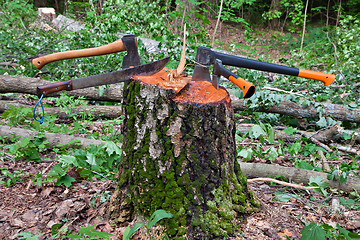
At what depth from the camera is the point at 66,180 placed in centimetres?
247

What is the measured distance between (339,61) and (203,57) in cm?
651

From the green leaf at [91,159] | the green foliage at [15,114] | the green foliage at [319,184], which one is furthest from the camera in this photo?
the green foliage at [15,114]

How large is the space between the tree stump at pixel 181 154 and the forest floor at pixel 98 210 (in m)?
0.27

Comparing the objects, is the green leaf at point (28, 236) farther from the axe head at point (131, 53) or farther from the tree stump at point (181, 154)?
the axe head at point (131, 53)

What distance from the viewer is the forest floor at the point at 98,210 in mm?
1961

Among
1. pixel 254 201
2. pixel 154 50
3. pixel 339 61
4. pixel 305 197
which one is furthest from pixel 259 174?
pixel 339 61

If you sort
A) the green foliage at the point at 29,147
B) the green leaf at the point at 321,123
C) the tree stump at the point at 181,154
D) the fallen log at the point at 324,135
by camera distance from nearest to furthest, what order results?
the tree stump at the point at 181,154
the green foliage at the point at 29,147
the fallen log at the point at 324,135
the green leaf at the point at 321,123

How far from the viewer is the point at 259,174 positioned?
2.74 metres

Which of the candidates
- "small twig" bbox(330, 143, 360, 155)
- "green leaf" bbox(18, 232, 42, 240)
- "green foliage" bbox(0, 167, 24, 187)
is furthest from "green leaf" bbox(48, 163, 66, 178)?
"small twig" bbox(330, 143, 360, 155)

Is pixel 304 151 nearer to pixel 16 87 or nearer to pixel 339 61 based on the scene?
pixel 16 87

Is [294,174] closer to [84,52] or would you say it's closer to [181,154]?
[181,154]

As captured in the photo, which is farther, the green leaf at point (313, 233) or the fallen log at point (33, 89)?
the fallen log at point (33, 89)

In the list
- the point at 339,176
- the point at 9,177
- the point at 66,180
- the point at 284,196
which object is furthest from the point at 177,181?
the point at 9,177

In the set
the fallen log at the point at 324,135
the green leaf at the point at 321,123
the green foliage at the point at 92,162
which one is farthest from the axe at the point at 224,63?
the green leaf at the point at 321,123
